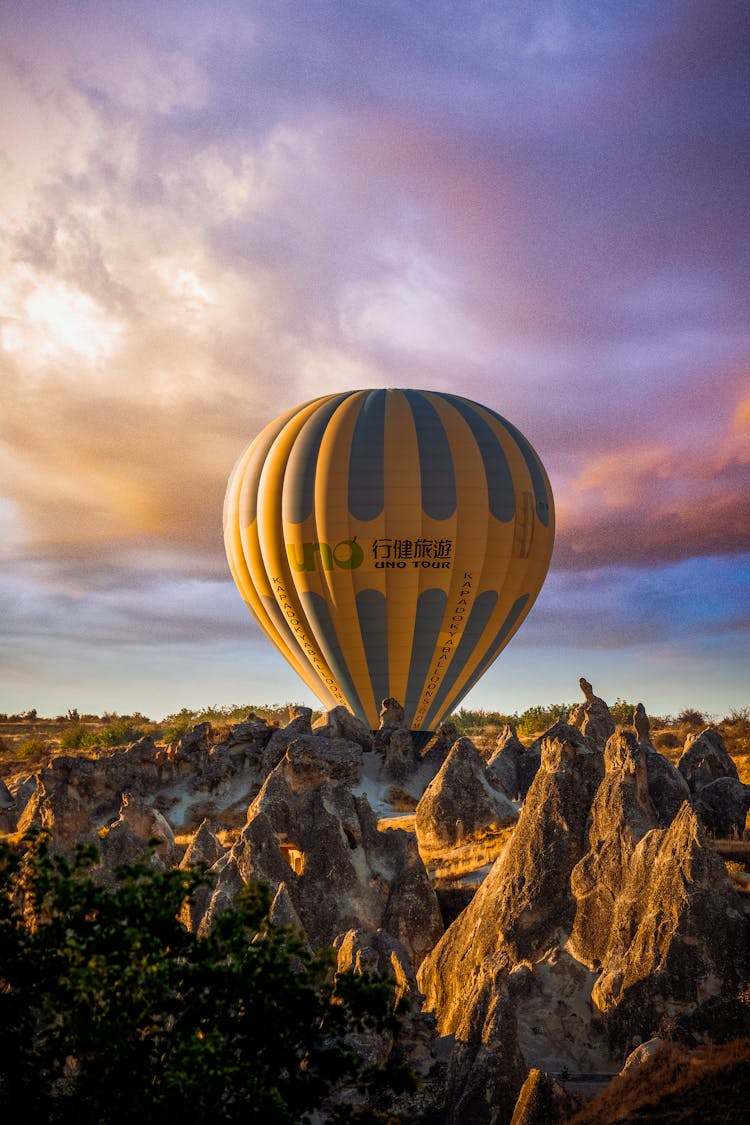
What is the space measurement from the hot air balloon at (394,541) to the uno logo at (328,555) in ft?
0.20

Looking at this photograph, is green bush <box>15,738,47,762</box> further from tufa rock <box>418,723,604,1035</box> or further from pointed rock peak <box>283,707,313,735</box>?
tufa rock <box>418,723,604,1035</box>

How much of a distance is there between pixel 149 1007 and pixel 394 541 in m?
40.0

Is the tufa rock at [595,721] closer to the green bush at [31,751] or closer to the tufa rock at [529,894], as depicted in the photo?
the tufa rock at [529,894]

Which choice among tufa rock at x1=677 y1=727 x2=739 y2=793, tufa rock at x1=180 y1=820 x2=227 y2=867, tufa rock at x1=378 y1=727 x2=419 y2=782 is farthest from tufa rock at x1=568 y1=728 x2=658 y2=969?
tufa rock at x1=378 y1=727 x2=419 y2=782

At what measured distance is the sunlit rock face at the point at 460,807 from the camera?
3538 cm

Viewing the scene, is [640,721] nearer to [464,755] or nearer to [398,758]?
[464,755]

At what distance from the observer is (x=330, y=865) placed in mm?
26938

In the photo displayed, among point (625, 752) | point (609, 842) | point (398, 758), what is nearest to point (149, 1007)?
point (609, 842)

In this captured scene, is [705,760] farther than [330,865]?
Yes

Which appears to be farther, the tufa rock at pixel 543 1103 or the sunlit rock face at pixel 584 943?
the sunlit rock face at pixel 584 943

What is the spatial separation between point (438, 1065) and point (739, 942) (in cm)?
637

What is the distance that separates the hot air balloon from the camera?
51.4 m

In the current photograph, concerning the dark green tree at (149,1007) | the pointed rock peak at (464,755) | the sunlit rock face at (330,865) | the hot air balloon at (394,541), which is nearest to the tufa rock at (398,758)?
the pointed rock peak at (464,755)

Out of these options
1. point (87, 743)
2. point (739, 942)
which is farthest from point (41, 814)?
point (87, 743)
